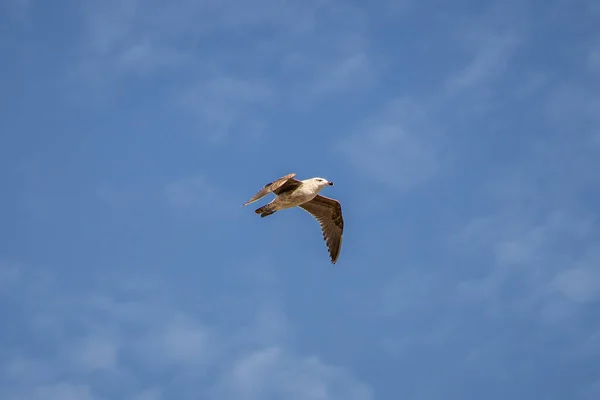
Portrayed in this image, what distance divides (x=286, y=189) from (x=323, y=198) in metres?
3.39

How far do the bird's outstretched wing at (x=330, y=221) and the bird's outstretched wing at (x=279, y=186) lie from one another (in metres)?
3.51

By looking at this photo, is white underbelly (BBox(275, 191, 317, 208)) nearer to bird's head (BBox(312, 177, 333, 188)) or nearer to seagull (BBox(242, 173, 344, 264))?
seagull (BBox(242, 173, 344, 264))

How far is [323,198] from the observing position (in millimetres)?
33031

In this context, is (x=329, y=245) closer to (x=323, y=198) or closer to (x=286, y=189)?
(x=323, y=198)

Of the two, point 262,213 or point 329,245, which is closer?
point 262,213

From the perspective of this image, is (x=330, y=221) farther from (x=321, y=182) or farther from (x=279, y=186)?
(x=279, y=186)

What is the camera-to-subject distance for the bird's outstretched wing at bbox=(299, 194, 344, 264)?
33.4m

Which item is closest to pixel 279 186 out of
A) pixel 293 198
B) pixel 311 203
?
pixel 293 198

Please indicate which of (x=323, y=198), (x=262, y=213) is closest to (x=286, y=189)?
(x=262, y=213)

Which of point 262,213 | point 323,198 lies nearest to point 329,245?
point 323,198

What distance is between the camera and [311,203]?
33406mm

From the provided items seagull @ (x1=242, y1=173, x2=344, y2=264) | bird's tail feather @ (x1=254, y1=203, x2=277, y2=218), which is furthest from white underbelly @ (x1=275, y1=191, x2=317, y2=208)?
bird's tail feather @ (x1=254, y1=203, x2=277, y2=218)

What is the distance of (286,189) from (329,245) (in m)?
4.72

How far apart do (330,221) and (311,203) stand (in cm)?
119
